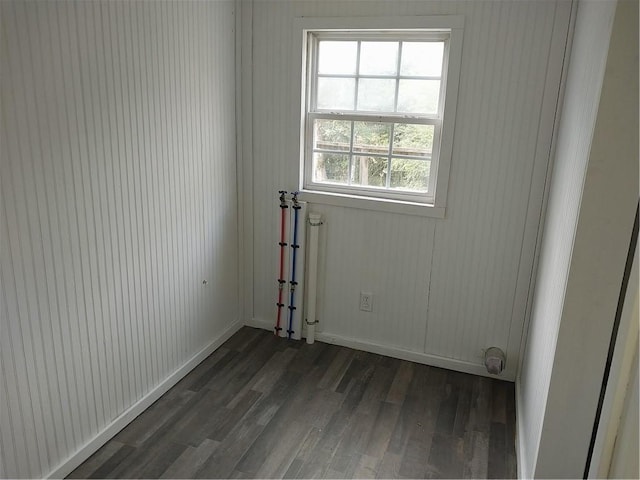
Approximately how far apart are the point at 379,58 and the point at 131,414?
237 centimetres

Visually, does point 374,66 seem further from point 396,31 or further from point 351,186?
point 351,186

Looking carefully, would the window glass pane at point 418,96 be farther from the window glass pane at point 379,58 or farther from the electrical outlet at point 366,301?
the electrical outlet at point 366,301

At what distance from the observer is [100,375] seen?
90.9 inches

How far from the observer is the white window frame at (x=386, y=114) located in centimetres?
268

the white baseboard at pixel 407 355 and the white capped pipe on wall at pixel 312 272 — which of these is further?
the white capped pipe on wall at pixel 312 272

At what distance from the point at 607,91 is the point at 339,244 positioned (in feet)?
6.36

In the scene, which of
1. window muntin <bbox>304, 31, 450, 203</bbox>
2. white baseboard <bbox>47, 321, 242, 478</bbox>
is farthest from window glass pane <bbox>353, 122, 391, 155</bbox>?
white baseboard <bbox>47, 321, 242, 478</bbox>

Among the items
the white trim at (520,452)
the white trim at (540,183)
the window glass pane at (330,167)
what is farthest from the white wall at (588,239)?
the window glass pane at (330,167)

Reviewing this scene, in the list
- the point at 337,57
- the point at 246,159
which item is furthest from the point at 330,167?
the point at 337,57

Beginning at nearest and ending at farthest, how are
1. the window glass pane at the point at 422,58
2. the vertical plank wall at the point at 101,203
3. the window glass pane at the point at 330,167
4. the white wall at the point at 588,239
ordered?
the white wall at the point at 588,239 < the vertical plank wall at the point at 101,203 < the window glass pane at the point at 422,58 < the window glass pane at the point at 330,167

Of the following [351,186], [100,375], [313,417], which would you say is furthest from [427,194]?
[100,375]

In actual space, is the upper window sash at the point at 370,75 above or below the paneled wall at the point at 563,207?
above

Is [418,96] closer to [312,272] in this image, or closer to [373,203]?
[373,203]

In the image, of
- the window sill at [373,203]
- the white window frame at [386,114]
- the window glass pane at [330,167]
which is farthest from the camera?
the window glass pane at [330,167]
